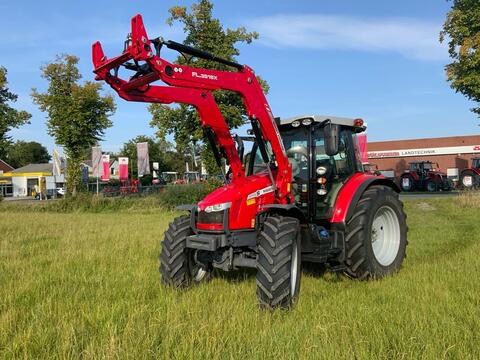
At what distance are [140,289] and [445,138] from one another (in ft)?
150

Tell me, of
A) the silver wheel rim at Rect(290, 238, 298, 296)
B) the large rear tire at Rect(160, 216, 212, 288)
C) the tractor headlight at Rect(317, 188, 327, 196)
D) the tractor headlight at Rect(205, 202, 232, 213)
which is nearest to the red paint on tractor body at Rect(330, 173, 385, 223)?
the tractor headlight at Rect(317, 188, 327, 196)

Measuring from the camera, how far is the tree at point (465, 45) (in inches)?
714

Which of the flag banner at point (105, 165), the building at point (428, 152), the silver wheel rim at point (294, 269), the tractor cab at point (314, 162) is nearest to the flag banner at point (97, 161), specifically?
the flag banner at point (105, 165)

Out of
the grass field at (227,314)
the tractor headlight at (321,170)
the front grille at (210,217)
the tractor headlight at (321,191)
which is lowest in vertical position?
the grass field at (227,314)

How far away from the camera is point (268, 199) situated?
573 cm

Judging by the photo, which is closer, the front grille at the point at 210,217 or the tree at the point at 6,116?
the front grille at the point at 210,217

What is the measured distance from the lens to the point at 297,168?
Answer: 21.0ft

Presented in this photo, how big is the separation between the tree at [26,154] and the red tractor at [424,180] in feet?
267

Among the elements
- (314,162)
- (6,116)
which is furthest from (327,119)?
(6,116)

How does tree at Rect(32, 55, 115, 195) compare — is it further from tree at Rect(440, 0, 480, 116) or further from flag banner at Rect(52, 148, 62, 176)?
tree at Rect(440, 0, 480, 116)

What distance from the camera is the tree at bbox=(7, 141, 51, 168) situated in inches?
3659

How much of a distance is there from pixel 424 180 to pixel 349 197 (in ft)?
92.1

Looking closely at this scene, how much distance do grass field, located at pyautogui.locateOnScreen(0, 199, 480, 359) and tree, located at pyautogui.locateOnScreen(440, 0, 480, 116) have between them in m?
12.9

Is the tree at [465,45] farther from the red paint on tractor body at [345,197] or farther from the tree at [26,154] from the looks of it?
the tree at [26,154]
